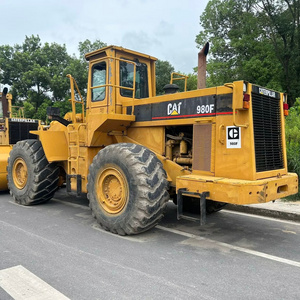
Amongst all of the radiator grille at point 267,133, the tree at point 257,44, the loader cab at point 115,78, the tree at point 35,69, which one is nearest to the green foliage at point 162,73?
the tree at point 257,44

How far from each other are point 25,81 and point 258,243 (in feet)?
78.5

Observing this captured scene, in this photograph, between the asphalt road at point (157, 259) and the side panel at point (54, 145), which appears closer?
the asphalt road at point (157, 259)

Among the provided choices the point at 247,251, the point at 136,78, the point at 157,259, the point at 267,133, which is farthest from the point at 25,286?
the point at 136,78

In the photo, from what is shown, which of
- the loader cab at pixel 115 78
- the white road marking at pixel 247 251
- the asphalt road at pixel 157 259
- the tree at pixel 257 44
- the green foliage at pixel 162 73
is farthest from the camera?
the green foliage at pixel 162 73

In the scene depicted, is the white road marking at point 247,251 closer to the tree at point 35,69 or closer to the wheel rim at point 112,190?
the wheel rim at point 112,190

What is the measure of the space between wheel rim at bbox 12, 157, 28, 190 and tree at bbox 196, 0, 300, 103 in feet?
58.2

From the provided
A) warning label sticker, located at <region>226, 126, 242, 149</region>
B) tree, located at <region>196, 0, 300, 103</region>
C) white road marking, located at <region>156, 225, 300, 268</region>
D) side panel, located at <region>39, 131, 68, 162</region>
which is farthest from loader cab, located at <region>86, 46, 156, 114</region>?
tree, located at <region>196, 0, 300, 103</region>

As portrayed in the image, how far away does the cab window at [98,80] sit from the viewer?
630cm

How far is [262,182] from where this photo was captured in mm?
4367

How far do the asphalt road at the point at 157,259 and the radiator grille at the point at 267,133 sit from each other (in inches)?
47.7

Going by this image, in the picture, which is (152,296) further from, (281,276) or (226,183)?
(226,183)

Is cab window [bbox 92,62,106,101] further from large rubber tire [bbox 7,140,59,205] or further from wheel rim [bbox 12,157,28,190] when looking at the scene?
wheel rim [bbox 12,157,28,190]

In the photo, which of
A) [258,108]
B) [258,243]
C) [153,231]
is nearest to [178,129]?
[258,108]

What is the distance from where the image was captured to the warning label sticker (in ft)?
15.0
